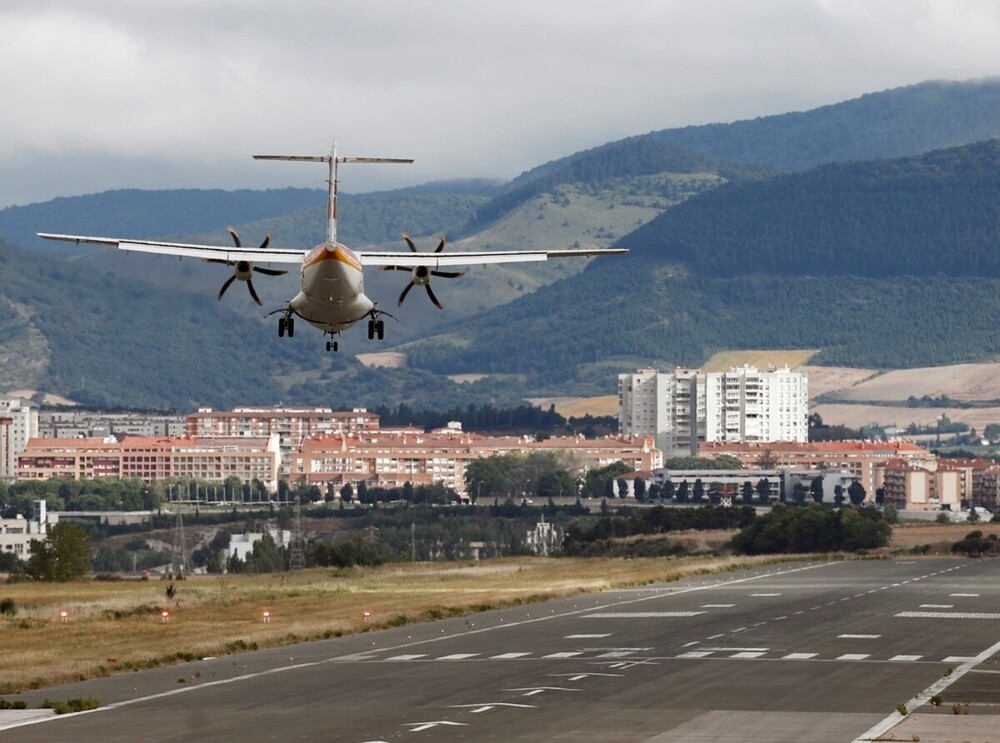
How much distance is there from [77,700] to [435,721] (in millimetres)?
9279

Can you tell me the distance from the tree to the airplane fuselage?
258 ft

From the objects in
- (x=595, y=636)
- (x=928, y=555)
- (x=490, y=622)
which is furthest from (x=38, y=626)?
(x=928, y=555)

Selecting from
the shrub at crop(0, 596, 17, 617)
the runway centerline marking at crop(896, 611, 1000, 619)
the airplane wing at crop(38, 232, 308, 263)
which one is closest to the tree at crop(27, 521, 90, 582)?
the shrub at crop(0, 596, 17, 617)

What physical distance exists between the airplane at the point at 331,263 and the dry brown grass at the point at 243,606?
35.5 feet

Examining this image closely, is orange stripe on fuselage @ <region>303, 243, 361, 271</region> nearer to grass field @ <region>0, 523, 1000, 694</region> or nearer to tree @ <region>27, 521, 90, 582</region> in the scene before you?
grass field @ <region>0, 523, 1000, 694</region>

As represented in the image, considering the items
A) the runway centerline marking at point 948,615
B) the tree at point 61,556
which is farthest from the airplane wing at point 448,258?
the tree at point 61,556

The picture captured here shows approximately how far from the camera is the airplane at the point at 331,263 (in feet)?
193

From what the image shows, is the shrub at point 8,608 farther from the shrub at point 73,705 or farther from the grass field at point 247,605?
the shrub at point 73,705

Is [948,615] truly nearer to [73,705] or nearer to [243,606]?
[243,606]

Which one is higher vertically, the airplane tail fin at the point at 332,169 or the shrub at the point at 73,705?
the airplane tail fin at the point at 332,169

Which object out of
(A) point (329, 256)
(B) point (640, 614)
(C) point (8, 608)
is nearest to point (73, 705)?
(A) point (329, 256)

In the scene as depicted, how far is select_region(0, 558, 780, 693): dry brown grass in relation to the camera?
65.5m

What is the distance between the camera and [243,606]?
294 feet

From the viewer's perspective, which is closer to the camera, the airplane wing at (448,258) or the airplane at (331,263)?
the airplane at (331,263)
